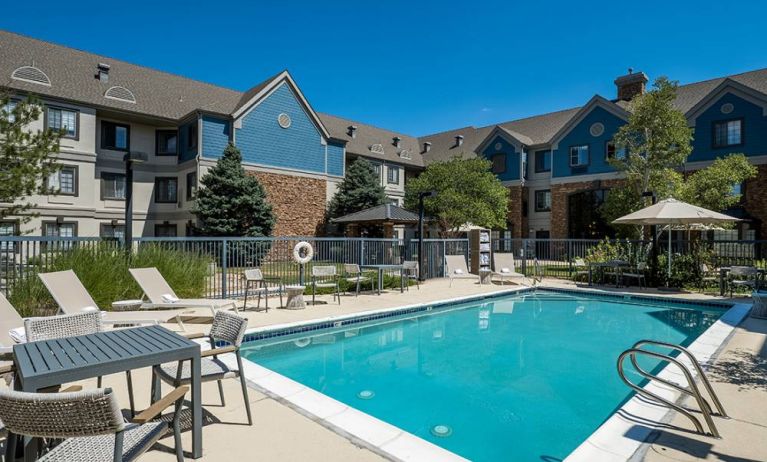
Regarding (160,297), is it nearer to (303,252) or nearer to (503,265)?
(303,252)

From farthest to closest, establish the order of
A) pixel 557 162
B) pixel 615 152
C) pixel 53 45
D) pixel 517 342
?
pixel 557 162, pixel 615 152, pixel 53 45, pixel 517 342

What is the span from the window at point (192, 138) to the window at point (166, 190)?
7.94 feet

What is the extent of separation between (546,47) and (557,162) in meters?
13.1

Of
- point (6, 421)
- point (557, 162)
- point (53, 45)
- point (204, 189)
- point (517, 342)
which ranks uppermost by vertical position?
point (53, 45)

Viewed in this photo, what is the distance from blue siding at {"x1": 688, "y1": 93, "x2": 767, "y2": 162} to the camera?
71.5ft

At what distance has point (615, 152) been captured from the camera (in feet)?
85.0

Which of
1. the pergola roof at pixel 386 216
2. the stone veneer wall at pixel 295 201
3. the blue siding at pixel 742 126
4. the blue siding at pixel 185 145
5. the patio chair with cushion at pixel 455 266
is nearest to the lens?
the patio chair with cushion at pixel 455 266

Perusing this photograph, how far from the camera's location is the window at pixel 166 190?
24234 mm

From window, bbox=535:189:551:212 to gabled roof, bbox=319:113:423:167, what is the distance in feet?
31.6

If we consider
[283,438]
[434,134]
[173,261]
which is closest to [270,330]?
[173,261]

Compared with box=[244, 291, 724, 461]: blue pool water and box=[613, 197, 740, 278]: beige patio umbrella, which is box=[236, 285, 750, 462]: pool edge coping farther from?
box=[613, 197, 740, 278]: beige patio umbrella

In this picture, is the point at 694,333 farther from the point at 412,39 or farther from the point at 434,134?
the point at 434,134

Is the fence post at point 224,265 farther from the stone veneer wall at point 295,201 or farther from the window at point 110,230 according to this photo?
the window at point 110,230

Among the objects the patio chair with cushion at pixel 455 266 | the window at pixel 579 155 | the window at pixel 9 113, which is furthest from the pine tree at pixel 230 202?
the window at pixel 579 155
